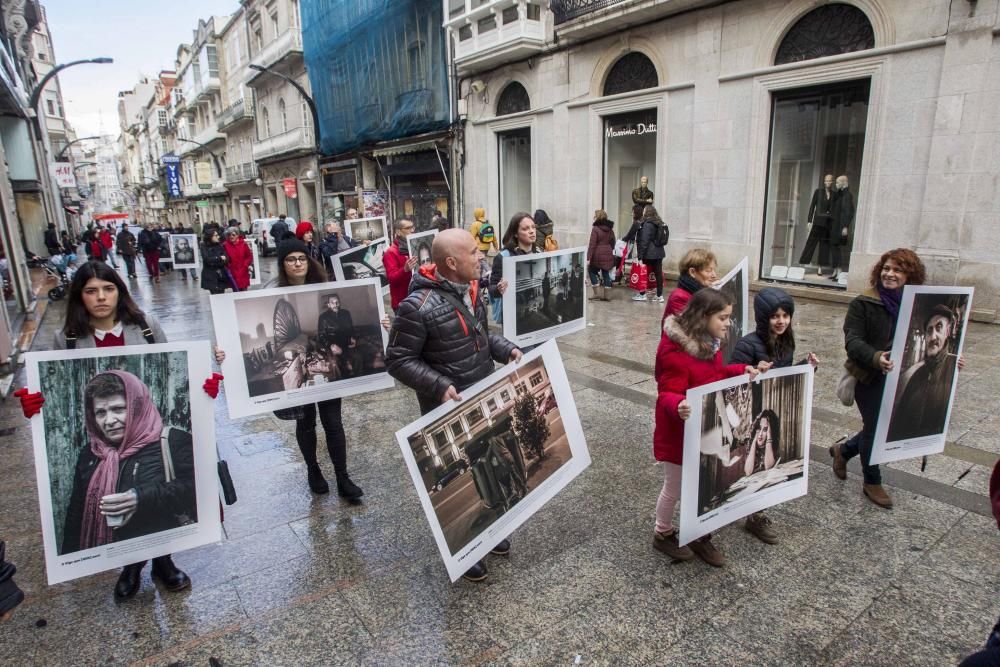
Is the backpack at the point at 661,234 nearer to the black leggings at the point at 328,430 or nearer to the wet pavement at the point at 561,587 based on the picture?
the wet pavement at the point at 561,587

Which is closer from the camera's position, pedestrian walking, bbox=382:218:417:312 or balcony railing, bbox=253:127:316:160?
pedestrian walking, bbox=382:218:417:312

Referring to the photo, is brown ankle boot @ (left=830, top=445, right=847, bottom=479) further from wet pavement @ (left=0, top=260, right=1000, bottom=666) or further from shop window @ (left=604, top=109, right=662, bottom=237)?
shop window @ (left=604, top=109, right=662, bottom=237)

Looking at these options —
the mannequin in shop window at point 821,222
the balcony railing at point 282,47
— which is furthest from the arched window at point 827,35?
the balcony railing at point 282,47

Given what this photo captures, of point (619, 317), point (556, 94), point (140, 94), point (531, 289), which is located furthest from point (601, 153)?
point (140, 94)

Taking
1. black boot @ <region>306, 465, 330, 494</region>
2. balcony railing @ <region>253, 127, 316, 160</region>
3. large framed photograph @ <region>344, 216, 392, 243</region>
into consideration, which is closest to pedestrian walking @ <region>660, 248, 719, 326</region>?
black boot @ <region>306, 465, 330, 494</region>

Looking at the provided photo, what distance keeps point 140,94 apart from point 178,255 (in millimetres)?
95464

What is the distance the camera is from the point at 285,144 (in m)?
31.1

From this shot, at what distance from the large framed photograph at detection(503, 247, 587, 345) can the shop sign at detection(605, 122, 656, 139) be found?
8.62 metres

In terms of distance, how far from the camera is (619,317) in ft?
30.7

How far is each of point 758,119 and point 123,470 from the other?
11.2 metres

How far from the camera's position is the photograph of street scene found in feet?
8.39

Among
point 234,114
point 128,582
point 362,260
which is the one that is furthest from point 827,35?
point 234,114

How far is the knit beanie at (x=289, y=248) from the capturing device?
3.68m

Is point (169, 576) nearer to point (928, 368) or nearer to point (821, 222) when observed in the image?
point (928, 368)
